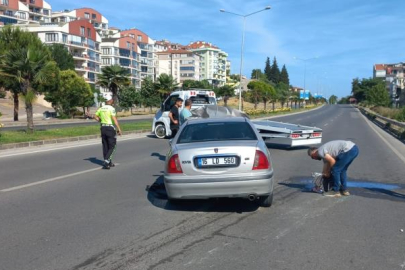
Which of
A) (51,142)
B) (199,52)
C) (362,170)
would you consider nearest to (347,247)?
(362,170)

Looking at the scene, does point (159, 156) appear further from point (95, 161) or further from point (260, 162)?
point (260, 162)

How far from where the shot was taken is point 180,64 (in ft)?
447

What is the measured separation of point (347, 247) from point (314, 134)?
10.2m

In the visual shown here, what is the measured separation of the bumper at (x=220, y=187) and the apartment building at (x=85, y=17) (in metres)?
118

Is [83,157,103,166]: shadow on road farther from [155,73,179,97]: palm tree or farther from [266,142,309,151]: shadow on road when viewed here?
[155,73,179,97]: palm tree

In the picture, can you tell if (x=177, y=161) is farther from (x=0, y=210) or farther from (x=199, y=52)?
(x=199, y=52)

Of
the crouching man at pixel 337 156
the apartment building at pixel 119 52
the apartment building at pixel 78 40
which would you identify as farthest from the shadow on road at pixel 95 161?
the apartment building at pixel 119 52

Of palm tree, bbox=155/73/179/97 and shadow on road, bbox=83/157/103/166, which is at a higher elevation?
palm tree, bbox=155/73/179/97

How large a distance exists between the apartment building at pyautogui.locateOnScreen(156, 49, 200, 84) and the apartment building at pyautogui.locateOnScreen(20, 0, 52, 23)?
36.0 metres

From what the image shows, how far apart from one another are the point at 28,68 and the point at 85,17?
110455mm

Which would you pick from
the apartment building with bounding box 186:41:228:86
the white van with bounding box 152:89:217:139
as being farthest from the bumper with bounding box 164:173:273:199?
the apartment building with bounding box 186:41:228:86

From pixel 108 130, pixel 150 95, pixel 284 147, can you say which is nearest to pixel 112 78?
pixel 150 95

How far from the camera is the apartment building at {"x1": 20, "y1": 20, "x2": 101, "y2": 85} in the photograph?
82312mm

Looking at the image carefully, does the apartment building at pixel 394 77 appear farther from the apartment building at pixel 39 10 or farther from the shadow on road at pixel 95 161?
the apartment building at pixel 39 10
